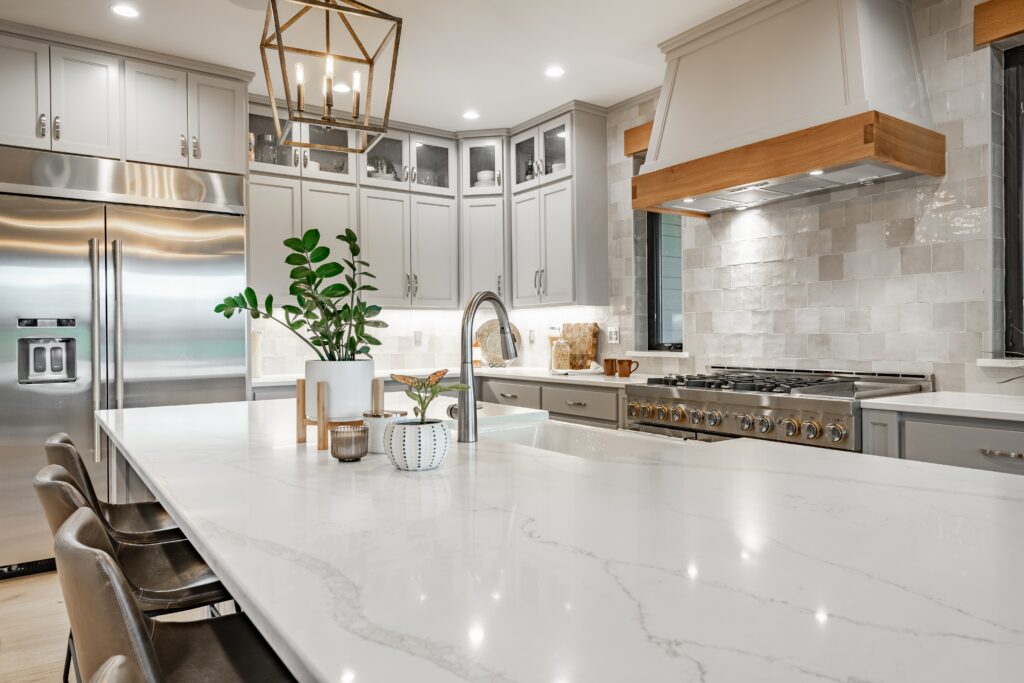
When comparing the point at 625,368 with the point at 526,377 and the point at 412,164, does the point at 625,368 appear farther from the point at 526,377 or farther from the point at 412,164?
the point at 412,164

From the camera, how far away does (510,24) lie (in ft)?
11.0

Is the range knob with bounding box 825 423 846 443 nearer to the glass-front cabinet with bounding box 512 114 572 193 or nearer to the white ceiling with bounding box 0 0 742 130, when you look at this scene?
the white ceiling with bounding box 0 0 742 130

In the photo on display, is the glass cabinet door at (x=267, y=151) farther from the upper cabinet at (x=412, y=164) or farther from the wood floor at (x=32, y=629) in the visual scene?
the wood floor at (x=32, y=629)

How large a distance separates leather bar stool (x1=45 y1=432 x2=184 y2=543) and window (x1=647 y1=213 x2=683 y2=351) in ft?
10.4

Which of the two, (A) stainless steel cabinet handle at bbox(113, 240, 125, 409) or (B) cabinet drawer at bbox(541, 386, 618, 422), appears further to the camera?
(B) cabinet drawer at bbox(541, 386, 618, 422)

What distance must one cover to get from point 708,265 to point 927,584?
3.33 meters

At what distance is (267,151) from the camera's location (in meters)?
4.32

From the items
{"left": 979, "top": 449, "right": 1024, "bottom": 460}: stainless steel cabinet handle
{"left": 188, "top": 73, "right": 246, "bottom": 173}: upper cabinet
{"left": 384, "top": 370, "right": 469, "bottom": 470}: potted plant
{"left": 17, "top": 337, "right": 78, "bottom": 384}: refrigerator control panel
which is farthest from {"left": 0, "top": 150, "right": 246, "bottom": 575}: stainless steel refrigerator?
{"left": 979, "top": 449, "right": 1024, "bottom": 460}: stainless steel cabinet handle

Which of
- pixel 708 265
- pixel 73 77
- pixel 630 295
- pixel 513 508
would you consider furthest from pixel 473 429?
pixel 73 77

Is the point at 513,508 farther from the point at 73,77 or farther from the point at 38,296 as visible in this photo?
the point at 73,77

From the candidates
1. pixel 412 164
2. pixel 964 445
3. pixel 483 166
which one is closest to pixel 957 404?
pixel 964 445

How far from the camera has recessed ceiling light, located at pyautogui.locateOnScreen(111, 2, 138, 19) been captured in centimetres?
315

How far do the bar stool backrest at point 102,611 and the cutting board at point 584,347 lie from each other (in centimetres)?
395

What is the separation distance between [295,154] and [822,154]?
3.16 meters
